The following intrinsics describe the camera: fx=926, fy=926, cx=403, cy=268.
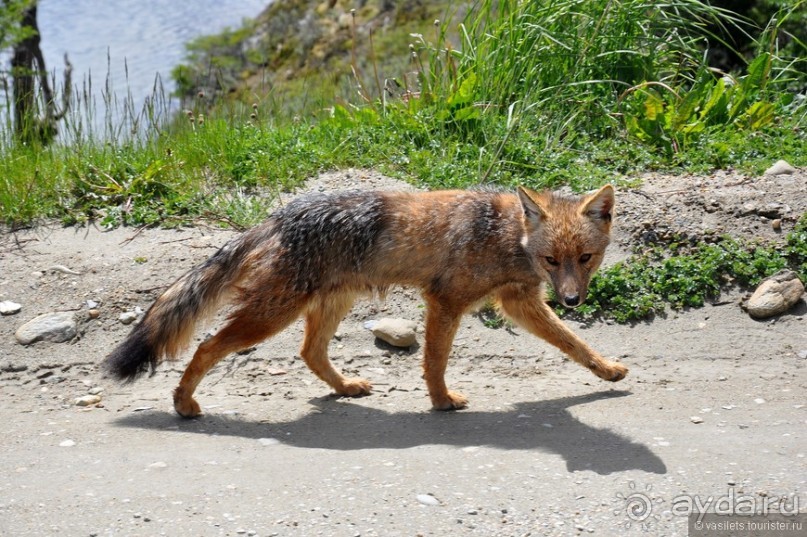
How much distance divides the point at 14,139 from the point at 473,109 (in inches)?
186

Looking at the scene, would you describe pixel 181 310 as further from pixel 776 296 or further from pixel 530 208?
pixel 776 296

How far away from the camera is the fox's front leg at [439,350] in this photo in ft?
19.8

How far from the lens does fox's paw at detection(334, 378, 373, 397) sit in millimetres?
6445

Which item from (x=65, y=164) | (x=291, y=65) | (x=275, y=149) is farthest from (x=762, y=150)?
(x=291, y=65)

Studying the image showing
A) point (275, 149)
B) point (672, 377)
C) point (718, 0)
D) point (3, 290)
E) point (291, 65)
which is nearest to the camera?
Answer: point (672, 377)

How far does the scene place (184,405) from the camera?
596cm

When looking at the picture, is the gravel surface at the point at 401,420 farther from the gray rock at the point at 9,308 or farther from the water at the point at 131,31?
the water at the point at 131,31

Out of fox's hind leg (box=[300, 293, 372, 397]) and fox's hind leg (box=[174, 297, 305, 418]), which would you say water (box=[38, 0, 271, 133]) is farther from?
fox's hind leg (box=[174, 297, 305, 418])

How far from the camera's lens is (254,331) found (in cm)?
587

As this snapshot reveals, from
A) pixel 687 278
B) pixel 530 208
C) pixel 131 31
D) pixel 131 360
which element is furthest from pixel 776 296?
pixel 131 31

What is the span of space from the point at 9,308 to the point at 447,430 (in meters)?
3.99

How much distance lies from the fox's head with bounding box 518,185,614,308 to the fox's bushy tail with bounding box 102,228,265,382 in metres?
1.85

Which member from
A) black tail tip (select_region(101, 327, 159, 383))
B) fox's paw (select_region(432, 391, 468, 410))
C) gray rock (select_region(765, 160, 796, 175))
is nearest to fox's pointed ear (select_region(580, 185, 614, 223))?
fox's paw (select_region(432, 391, 468, 410))

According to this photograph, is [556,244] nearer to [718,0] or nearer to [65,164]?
[65,164]
